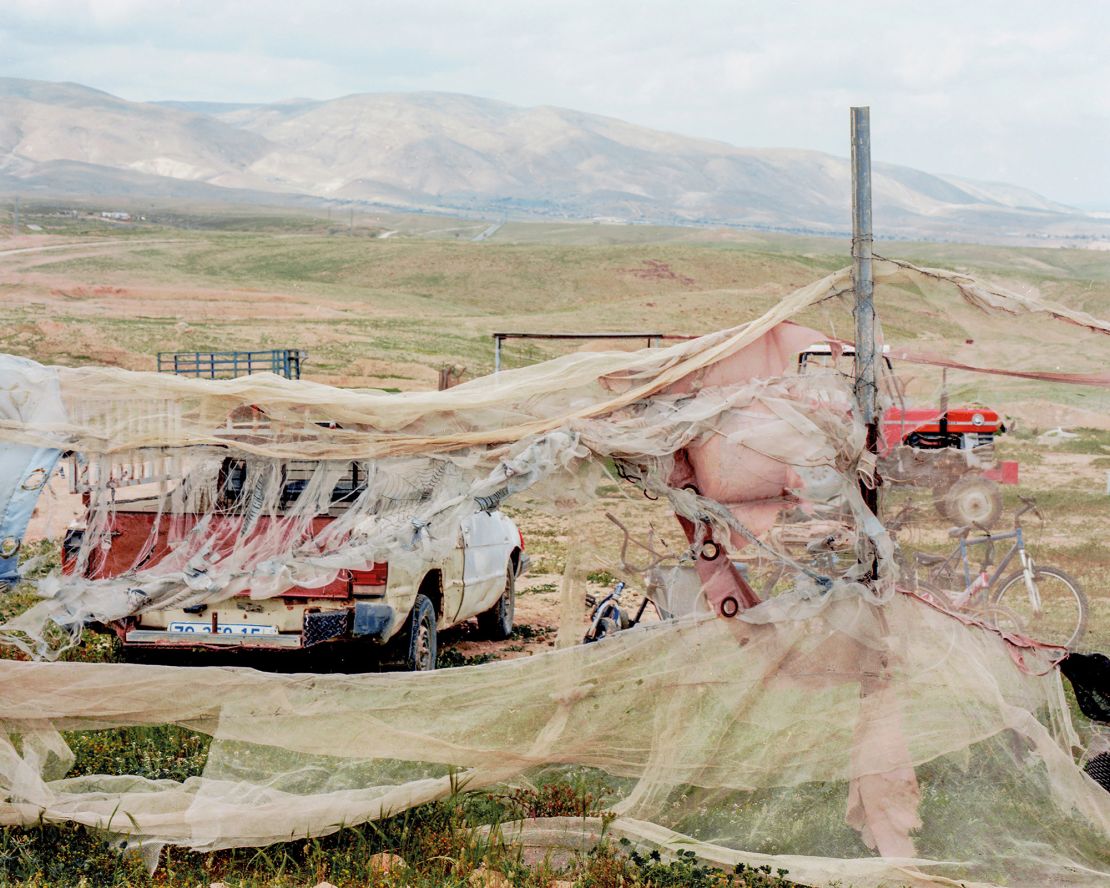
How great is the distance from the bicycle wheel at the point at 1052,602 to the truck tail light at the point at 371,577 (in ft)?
11.9

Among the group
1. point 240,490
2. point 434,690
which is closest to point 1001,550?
point 434,690

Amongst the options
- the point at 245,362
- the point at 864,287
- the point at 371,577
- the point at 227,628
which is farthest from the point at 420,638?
the point at 245,362

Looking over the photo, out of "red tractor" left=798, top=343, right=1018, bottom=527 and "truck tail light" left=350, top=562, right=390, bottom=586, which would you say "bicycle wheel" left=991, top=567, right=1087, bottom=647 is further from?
"truck tail light" left=350, top=562, right=390, bottom=586

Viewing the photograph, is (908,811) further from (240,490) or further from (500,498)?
(240,490)

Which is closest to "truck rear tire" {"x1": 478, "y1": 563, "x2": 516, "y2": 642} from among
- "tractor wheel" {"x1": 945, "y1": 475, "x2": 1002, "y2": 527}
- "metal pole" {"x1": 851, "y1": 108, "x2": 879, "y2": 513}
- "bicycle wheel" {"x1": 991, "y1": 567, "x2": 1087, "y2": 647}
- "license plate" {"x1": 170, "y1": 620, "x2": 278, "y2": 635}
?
"license plate" {"x1": 170, "y1": 620, "x2": 278, "y2": 635}

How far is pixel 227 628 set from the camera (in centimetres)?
771

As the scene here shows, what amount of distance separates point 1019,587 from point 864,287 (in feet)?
10.1

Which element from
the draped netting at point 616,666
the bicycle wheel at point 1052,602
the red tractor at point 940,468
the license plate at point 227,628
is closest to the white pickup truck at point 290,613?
the license plate at point 227,628

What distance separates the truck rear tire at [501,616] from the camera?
10.9m

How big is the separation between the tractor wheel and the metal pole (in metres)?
1.03

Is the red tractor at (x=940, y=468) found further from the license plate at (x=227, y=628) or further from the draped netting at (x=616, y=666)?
the license plate at (x=227, y=628)

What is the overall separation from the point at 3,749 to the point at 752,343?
3928 mm

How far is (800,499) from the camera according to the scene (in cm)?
616

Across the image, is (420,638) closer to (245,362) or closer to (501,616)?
(501,616)
